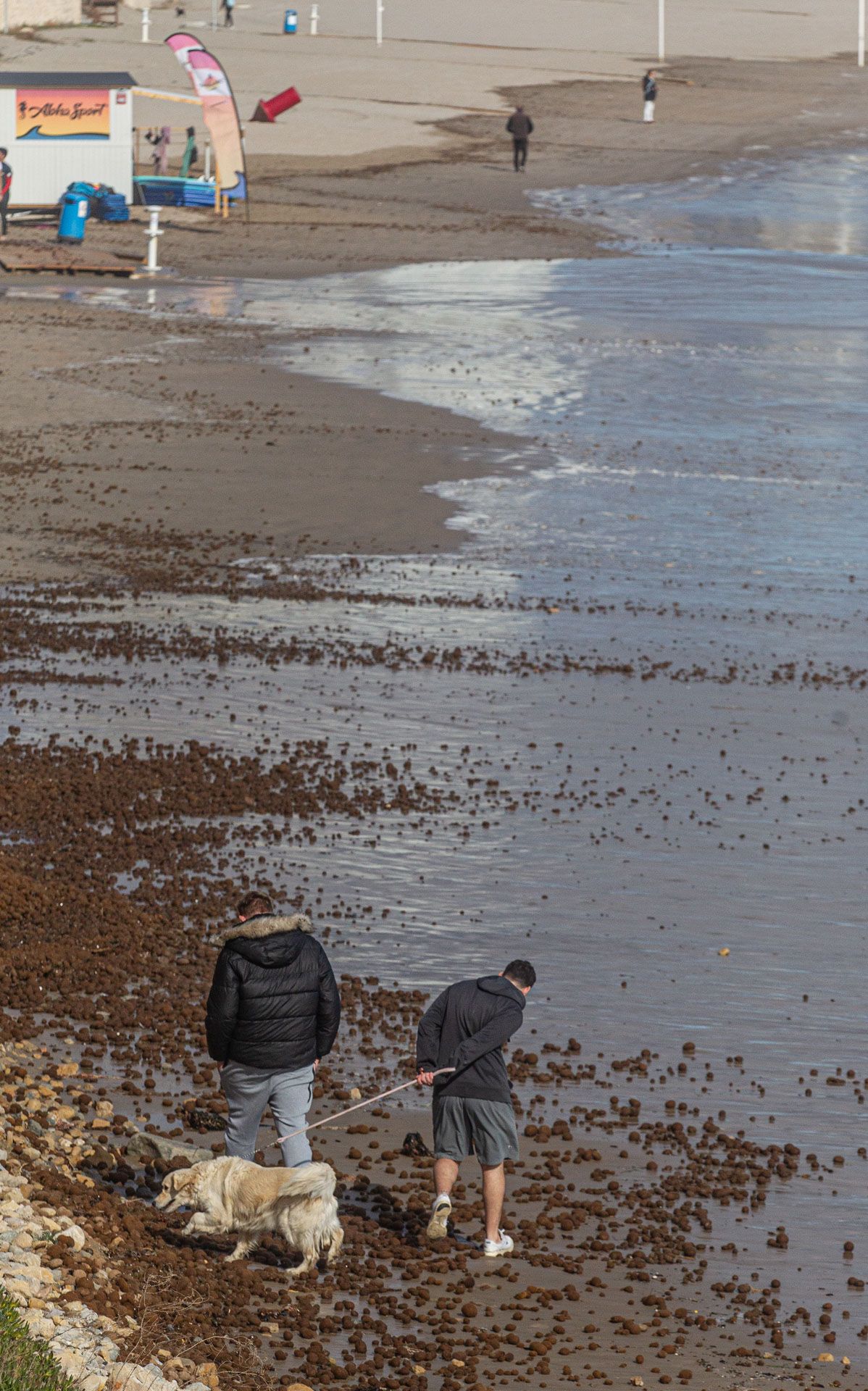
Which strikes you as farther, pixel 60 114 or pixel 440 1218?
pixel 60 114

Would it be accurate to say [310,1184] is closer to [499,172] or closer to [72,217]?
[72,217]

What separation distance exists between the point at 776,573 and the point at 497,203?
130ft

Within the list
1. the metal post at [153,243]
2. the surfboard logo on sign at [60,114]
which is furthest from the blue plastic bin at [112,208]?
the metal post at [153,243]

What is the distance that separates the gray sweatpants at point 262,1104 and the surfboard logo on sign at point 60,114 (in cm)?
4650

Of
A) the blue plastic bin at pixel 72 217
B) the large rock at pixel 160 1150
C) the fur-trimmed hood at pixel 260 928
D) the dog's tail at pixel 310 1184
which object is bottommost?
the large rock at pixel 160 1150

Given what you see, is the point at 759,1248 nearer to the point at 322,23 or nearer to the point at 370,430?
the point at 370,430

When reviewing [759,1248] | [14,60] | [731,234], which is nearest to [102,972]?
[759,1248]

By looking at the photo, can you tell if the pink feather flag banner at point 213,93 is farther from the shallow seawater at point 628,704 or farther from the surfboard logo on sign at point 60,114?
the shallow seawater at point 628,704

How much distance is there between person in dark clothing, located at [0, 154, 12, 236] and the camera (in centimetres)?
5075

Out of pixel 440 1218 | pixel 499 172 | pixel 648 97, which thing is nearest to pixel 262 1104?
pixel 440 1218

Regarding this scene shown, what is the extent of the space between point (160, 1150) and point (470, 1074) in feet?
5.79

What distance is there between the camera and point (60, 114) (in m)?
52.5

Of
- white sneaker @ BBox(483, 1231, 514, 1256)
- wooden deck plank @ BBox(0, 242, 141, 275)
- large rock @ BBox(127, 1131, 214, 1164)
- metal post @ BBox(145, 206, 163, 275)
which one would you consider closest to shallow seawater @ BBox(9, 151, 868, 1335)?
white sneaker @ BBox(483, 1231, 514, 1256)

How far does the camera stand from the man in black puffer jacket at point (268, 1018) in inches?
387
